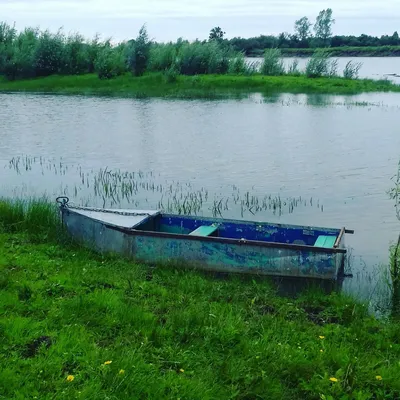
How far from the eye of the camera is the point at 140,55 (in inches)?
2279

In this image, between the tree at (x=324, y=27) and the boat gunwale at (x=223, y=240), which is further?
the tree at (x=324, y=27)

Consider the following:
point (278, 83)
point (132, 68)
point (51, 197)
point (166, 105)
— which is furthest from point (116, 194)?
point (132, 68)

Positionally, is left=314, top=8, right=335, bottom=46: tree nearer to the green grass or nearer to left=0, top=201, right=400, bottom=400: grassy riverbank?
the green grass

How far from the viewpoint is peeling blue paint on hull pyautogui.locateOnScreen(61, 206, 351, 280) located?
10.5 meters

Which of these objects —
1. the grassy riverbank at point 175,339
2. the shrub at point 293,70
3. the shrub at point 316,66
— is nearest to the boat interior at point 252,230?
the grassy riverbank at point 175,339

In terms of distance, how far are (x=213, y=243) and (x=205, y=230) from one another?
102 centimetres

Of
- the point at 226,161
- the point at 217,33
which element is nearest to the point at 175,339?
the point at 226,161

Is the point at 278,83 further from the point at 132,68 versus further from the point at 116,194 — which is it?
the point at 116,194

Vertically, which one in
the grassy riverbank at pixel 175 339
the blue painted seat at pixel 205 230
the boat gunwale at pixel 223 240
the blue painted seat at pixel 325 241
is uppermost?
the boat gunwale at pixel 223 240

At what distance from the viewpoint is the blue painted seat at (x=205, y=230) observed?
1168 cm

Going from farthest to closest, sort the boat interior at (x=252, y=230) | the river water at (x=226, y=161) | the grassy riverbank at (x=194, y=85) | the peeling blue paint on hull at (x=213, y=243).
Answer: the grassy riverbank at (x=194, y=85), the river water at (x=226, y=161), the boat interior at (x=252, y=230), the peeling blue paint on hull at (x=213, y=243)

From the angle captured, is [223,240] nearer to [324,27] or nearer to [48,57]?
[48,57]

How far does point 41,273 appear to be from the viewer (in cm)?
923

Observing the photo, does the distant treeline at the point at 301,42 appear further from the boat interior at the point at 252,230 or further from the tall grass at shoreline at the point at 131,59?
the boat interior at the point at 252,230
